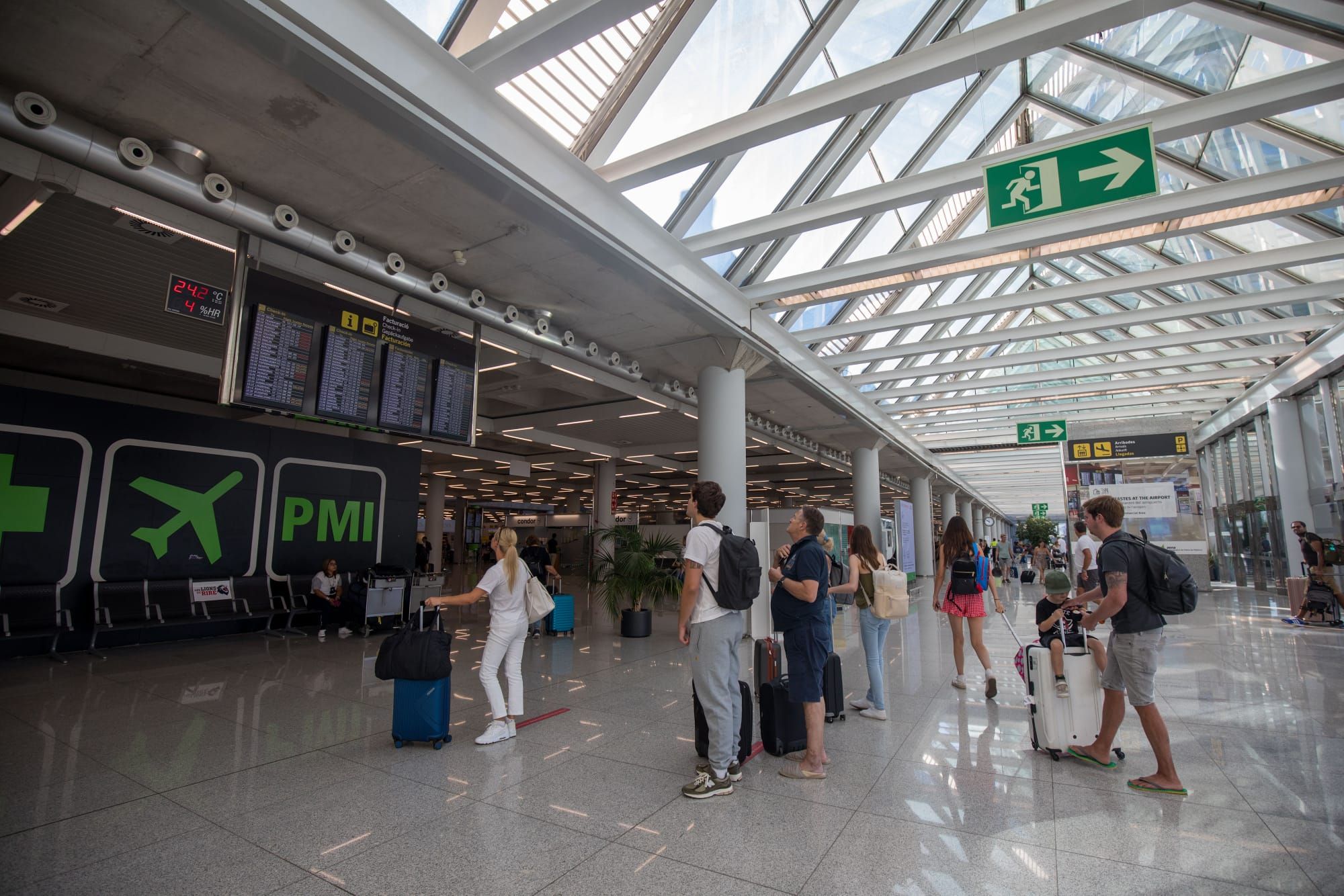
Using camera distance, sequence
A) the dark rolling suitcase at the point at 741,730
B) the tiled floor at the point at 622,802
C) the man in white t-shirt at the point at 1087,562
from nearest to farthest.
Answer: the tiled floor at the point at 622,802 < the dark rolling suitcase at the point at 741,730 < the man in white t-shirt at the point at 1087,562

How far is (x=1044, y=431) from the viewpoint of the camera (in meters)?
17.8

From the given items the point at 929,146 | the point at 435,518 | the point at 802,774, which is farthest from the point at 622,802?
the point at 435,518

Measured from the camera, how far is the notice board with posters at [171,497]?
8.27m

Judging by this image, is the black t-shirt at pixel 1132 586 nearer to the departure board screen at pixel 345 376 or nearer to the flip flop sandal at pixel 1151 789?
the flip flop sandal at pixel 1151 789

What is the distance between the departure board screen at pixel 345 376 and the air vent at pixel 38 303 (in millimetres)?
5063

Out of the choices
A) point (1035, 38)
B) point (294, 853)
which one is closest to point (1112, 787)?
point (294, 853)

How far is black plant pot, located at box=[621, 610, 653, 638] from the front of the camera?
970cm

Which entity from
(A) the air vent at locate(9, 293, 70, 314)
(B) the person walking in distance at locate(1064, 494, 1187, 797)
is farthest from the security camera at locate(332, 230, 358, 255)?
(B) the person walking in distance at locate(1064, 494, 1187, 797)

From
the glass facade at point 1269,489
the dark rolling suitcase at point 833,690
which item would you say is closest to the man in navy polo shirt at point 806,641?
the dark rolling suitcase at point 833,690

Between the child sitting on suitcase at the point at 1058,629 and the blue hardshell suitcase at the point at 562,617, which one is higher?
the child sitting on suitcase at the point at 1058,629

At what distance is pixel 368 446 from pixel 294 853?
431 inches

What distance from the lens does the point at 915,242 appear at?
9.52 m

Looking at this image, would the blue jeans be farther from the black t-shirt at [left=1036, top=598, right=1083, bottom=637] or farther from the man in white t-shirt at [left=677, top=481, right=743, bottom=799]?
the man in white t-shirt at [left=677, top=481, right=743, bottom=799]

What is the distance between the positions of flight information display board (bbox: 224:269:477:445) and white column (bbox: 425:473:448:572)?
17.9 metres
